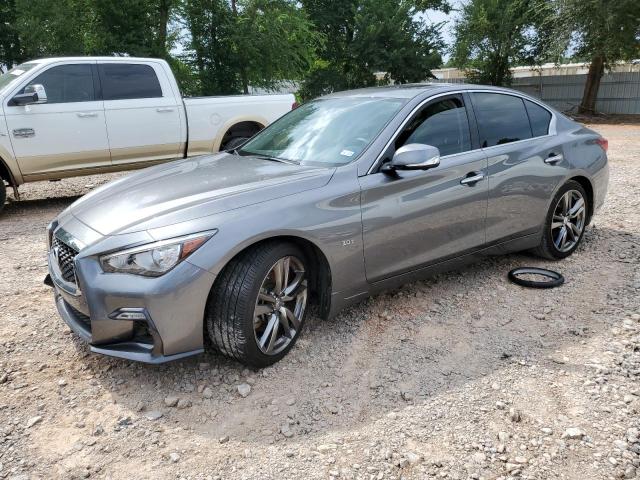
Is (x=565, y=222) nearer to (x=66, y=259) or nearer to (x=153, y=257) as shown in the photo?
(x=153, y=257)

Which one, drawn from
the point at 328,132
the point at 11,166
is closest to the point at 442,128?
the point at 328,132

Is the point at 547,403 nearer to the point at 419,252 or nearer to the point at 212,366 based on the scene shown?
the point at 419,252

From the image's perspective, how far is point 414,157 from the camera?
350cm

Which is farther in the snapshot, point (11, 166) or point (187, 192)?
point (11, 166)

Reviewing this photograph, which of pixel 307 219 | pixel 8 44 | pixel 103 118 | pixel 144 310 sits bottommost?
pixel 144 310

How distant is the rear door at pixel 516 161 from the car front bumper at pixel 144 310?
2.47 m

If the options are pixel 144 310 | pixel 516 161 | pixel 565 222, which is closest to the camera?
pixel 144 310

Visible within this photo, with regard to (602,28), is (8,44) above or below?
above

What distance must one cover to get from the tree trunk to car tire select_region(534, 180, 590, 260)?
2036 centimetres

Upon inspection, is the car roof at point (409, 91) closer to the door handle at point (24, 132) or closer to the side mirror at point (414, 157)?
the side mirror at point (414, 157)

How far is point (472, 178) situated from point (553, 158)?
1095 mm

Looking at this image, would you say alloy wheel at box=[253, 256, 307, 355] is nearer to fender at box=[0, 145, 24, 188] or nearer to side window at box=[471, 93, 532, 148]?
side window at box=[471, 93, 532, 148]

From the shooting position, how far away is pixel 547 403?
9.72 ft

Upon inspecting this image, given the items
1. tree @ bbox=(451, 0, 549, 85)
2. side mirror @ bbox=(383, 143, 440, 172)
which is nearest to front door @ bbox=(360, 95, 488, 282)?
side mirror @ bbox=(383, 143, 440, 172)
